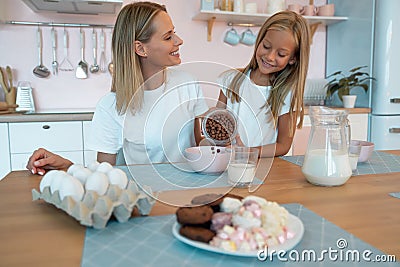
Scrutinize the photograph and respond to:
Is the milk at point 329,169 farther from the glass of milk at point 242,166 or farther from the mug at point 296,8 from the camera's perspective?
the mug at point 296,8

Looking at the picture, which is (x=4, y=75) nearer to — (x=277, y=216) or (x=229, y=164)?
(x=229, y=164)

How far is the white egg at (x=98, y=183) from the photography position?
2.04 feet

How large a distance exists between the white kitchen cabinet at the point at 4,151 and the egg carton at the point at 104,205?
158 cm

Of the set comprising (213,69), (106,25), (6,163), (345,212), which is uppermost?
(106,25)

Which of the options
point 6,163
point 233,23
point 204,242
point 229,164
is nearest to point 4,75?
point 6,163

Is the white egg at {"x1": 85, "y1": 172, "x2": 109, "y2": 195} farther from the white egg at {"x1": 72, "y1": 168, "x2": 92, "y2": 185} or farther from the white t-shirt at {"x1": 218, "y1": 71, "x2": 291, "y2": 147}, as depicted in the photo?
the white t-shirt at {"x1": 218, "y1": 71, "x2": 291, "y2": 147}

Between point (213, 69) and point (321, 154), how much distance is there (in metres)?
0.31

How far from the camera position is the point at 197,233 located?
50 centimetres

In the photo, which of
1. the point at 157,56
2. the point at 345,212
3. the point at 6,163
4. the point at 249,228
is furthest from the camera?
the point at 6,163

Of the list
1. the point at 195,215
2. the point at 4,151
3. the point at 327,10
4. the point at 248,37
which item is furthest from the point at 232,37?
the point at 195,215

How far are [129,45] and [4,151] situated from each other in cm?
122

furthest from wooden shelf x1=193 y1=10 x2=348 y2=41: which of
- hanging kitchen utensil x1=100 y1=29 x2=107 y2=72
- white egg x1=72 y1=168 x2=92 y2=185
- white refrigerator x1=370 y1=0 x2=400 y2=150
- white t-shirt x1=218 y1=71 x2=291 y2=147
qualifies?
white egg x1=72 y1=168 x2=92 y2=185

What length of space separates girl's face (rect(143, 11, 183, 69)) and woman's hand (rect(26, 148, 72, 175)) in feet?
1.47

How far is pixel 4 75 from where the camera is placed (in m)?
2.36
